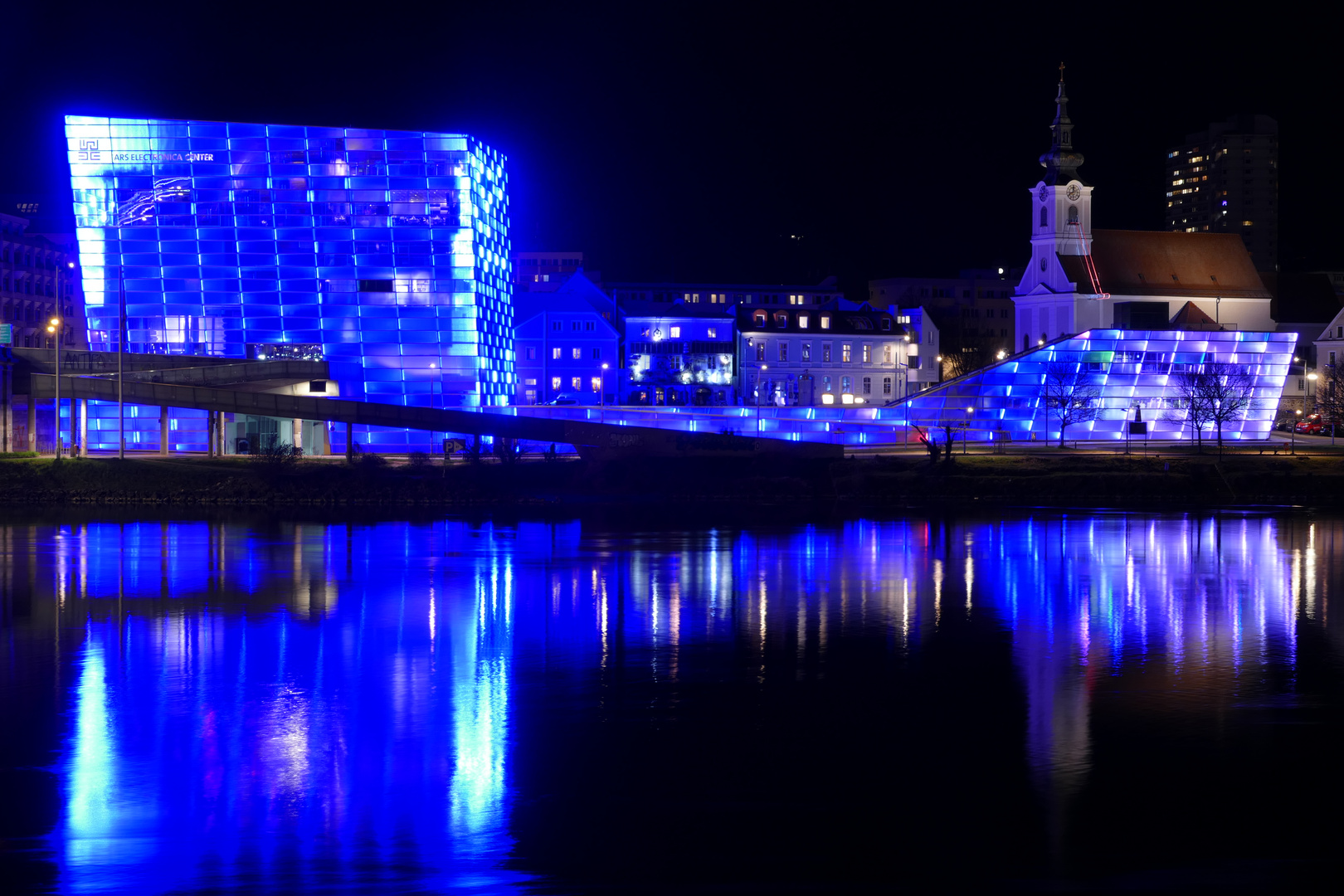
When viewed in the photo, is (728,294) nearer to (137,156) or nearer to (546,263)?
(546,263)

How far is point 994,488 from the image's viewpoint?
56.5 metres

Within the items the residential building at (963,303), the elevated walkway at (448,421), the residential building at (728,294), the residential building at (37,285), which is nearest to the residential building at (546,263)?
the residential building at (728,294)

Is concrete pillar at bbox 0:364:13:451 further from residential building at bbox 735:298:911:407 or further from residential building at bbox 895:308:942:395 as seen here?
residential building at bbox 895:308:942:395

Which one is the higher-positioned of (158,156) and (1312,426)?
(158,156)

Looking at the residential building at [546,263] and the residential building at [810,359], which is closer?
the residential building at [810,359]

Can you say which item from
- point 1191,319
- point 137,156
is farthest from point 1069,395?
point 137,156

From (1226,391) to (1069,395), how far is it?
10342mm

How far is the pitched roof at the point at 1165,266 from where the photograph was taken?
109m

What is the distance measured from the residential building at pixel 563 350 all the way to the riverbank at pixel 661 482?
4834cm

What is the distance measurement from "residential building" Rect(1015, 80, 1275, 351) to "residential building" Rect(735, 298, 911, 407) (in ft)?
45.9

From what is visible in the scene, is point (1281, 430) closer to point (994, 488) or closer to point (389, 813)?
point (994, 488)

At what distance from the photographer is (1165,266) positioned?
11038 centimetres

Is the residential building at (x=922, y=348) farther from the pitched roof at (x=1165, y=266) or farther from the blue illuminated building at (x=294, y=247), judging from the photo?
the blue illuminated building at (x=294, y=247)

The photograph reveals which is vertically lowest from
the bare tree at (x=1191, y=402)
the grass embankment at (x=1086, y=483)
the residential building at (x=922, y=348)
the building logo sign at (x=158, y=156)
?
the grass embankment at (x=1086, y=483)
